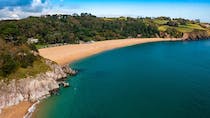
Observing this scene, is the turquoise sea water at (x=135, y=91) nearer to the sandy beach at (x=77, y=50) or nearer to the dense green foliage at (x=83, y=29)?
the sandy beach at (x=77, y=50)

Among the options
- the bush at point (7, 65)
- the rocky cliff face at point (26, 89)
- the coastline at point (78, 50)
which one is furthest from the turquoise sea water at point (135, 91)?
the bush at point (7, 65)

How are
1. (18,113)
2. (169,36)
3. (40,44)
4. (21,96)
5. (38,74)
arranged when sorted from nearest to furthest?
(18,113) → (21,96) → (38,74) → (40,44) → (169,36)

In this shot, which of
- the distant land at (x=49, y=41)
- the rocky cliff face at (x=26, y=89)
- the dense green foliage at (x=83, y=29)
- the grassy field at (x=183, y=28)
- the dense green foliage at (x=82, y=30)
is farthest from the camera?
the grassy field at (x=183, y=28)

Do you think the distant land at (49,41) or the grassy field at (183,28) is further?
the grassy field at (183,28)

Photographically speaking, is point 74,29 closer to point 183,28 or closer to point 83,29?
point 83,29

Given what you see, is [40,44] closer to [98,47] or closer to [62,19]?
[98,47]

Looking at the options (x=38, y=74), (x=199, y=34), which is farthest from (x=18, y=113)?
(x=199, y=34)

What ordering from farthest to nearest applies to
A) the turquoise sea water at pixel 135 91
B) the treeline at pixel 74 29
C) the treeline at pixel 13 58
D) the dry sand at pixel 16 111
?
the treeline at pixel 74 29 < the treeline at pixel 13 58 < the turquoise sea water at pixel 135 91 < the dry sand at pixel 16 111
